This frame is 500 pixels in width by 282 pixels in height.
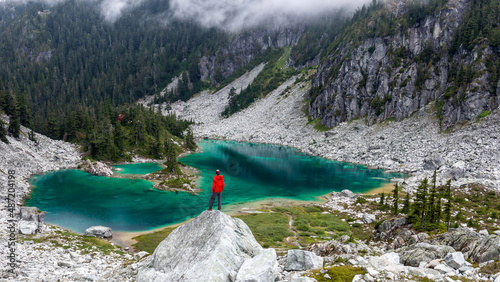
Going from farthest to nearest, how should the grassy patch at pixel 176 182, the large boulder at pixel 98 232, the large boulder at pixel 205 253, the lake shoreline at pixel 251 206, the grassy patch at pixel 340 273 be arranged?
1. the grassy patch at pixel 176 182
2. the lake shoreline at pixel 251 206
3. the large boulder at pixel 98 232
4. the grassy patch at pixel 340 273
5. the large boulder at pixel 205 253

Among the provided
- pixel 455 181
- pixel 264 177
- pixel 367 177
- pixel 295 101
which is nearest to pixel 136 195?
pixel 264 177

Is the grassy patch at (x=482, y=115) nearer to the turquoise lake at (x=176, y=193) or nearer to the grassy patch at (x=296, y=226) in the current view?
the turquoise lake at (x=176, y=193)

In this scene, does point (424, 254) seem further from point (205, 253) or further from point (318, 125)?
point (318, 125)

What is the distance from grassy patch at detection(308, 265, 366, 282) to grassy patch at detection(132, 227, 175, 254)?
21.1 metres

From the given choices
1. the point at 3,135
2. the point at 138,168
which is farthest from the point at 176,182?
the point at 3,135

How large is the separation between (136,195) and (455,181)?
68083 millimetres

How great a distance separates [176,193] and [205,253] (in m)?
49.2

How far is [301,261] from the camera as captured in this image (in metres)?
16.4

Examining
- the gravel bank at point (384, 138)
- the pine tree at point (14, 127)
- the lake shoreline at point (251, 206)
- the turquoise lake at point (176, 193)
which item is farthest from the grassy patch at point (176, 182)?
the gravel bank at point (384, 138)

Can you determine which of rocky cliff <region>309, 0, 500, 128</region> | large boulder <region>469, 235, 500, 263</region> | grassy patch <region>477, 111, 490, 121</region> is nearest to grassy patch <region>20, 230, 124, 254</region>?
large boulder <region>469, 235, 500, 263</region>

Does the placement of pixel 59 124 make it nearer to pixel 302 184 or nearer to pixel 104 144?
pixel 104 144

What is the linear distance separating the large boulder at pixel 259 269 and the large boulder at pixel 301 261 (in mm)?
3497

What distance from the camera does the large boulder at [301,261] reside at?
53.1 ft

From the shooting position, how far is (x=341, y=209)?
168 feet
